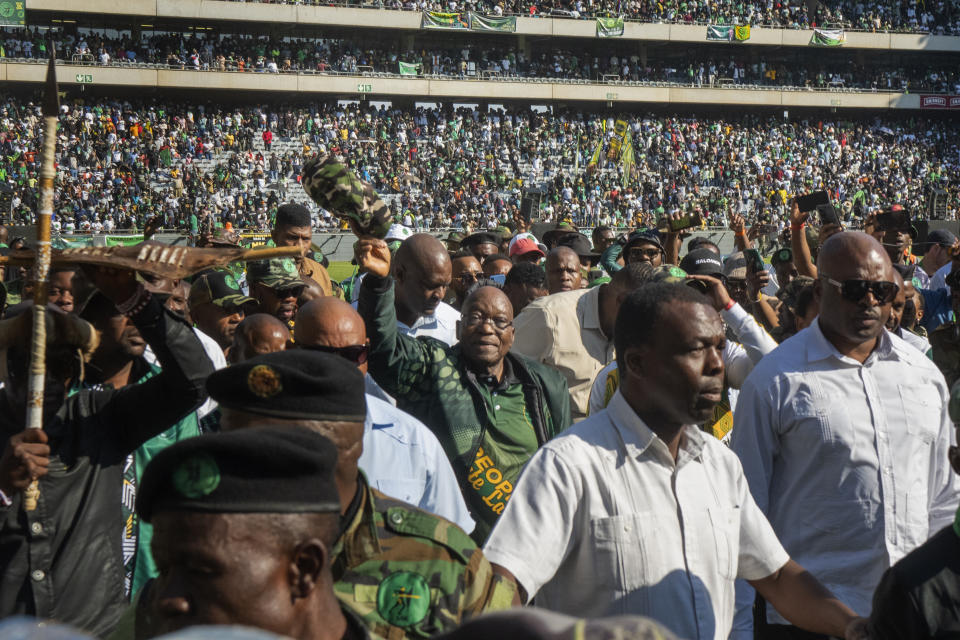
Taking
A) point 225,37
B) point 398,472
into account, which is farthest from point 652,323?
point 225,37

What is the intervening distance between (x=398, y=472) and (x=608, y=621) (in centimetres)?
224

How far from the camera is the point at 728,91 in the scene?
50125 millimetres

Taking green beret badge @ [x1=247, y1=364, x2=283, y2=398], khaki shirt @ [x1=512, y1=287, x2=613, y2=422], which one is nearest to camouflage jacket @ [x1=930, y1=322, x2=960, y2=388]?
khaki shirt @ [x1=512, y1=287, x2=613, y2=422]

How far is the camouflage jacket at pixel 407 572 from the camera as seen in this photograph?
7.10 ft

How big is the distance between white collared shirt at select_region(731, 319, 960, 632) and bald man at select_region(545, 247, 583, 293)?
2.94 metres

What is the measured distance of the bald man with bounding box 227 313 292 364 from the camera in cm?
407

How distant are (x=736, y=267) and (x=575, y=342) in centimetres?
308

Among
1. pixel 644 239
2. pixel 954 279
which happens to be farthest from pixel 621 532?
pixel 644 239

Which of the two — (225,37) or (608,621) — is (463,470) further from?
(225,37)

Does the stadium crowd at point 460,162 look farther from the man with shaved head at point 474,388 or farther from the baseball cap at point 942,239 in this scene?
the man with shaved head at point 474,388

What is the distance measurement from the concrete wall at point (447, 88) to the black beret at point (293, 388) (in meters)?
41.2

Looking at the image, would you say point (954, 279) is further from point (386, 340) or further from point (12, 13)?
point (12, 13)

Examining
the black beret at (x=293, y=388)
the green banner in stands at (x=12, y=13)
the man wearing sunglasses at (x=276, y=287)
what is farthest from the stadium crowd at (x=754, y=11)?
the black beret at (x=293, y=388)

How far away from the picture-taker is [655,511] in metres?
2.68
